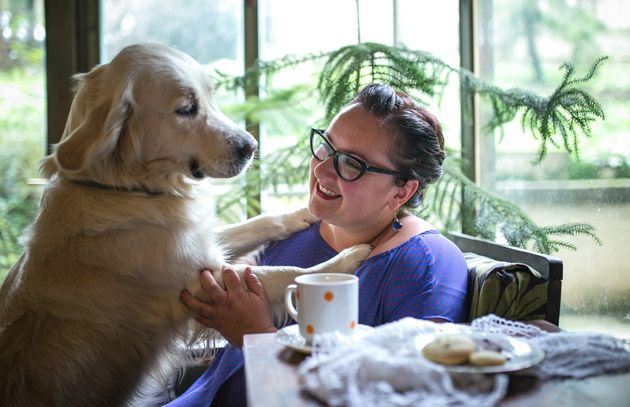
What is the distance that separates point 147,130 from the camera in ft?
4.99

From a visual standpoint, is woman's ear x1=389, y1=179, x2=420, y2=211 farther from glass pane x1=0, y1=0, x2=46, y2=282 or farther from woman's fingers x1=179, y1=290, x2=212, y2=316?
glass pane x1=0, y1=0, x2=46, y2=282

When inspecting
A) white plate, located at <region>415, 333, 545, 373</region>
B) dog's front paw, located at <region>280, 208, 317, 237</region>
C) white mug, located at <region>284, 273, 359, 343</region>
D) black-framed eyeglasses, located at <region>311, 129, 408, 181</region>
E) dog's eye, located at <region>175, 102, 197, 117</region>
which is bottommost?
white plate, located at <region>415, 333, 545, 373</region>

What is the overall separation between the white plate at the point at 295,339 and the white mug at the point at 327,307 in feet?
0.05

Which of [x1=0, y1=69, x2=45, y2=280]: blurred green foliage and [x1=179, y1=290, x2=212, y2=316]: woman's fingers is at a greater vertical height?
[x1=0, y1=69, x2=45, y2=280]: blurred green foliage

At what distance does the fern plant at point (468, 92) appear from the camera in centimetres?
177

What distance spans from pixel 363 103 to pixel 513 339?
79 cm

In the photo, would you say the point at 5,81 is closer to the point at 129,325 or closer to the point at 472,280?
the point at 129,325

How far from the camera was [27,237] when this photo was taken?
4.94ft

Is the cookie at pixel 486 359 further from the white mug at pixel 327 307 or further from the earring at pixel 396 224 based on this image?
the earring at pixel 396 224

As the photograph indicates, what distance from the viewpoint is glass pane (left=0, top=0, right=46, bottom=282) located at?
291cm

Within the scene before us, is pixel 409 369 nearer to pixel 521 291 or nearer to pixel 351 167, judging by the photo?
pixel 521 291

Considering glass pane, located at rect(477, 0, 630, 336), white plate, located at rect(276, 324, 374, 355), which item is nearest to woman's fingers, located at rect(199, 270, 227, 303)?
white plate, located at rect(276, 324, 374, 355)

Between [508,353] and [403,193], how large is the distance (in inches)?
30.6

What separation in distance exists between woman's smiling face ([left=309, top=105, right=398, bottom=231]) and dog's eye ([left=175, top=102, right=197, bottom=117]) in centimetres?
35
